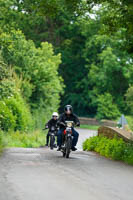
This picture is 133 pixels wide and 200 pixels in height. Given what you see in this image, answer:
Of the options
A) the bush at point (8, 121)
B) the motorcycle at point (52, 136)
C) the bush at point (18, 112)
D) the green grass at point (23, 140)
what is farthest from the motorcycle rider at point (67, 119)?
the bush at point (18, 112)

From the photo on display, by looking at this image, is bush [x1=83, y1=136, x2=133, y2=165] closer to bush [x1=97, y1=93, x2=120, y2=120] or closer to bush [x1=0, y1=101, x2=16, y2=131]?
bush [x1=0, y1=101, x2=16, y2=131]

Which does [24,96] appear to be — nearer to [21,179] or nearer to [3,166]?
[3,166]

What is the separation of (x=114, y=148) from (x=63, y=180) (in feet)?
22.3

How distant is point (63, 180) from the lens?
1079 centimetres

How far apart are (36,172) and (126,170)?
268 centimetres

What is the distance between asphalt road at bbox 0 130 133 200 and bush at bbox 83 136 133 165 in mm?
1391

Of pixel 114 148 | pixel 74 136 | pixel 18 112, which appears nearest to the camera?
pixel 114 148

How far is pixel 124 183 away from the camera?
10930 millimetres

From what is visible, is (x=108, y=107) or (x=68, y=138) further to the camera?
(x=108, y=107)

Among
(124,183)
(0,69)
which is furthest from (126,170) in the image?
(0,69)

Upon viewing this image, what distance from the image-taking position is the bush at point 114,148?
1633 cm

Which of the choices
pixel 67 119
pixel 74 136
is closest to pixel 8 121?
pixel 67 119

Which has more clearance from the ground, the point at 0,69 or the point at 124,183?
the point at 0,69

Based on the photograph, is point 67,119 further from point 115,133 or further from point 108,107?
point 108,107
